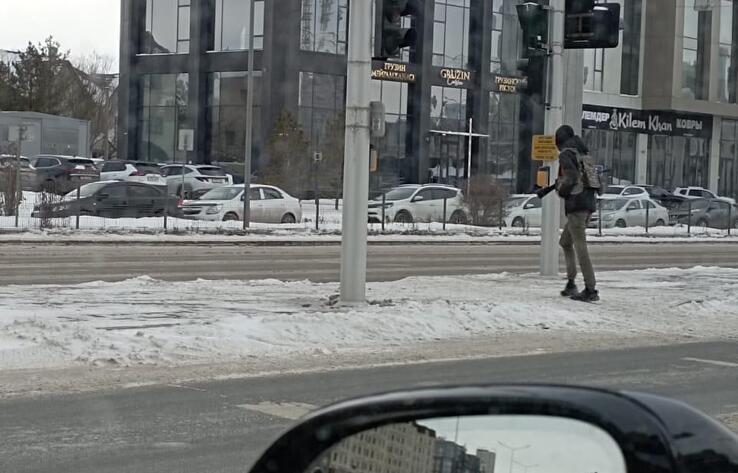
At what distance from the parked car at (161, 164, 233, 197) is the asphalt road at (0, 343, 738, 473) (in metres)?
Answer: 35.2

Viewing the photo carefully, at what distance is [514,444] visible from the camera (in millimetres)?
2002

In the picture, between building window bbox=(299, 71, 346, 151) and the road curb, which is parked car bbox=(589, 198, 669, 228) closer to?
the road curb

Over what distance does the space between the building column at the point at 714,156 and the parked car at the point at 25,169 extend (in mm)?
44298

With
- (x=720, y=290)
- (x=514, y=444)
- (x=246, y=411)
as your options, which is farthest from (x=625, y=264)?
(x=514, y=444)

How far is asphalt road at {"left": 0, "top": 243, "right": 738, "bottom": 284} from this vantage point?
59.8ft

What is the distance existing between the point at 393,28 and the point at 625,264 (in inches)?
524

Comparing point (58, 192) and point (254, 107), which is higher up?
point (254, 107)

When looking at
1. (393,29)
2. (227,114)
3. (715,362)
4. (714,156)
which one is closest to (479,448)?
(715,362)

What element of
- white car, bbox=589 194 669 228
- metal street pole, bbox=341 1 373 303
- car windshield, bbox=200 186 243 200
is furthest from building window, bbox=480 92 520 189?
metal street pole, bbox=341 1 373 303

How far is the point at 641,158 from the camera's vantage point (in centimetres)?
7144

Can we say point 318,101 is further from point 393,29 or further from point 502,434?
point 502,434

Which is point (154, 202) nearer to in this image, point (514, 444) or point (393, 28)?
point (393, 28)

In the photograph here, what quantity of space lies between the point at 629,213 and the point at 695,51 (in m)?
31.3

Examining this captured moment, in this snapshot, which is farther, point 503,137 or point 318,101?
point 503,137
